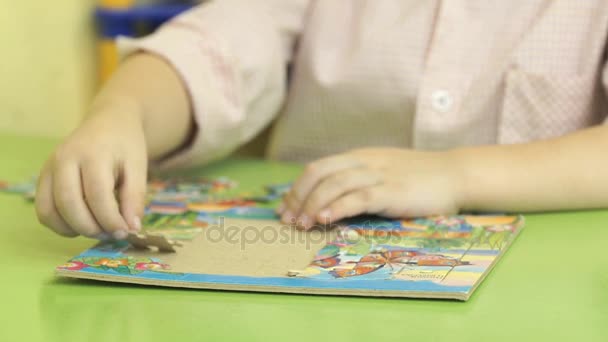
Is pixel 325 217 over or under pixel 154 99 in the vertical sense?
under

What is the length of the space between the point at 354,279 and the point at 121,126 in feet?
0.91

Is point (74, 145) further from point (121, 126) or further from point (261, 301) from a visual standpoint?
point (261, 301)

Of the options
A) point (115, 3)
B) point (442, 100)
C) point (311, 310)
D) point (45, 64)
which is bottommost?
point (311, 310)

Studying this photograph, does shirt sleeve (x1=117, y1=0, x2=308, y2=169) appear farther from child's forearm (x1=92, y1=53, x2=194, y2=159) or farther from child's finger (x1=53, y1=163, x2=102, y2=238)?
child's finger (x1=53, y1=163, x2=102, y2=238)

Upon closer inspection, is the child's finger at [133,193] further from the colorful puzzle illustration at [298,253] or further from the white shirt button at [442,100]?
the white shirt button at [442,100]

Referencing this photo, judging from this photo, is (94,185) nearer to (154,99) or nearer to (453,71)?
(154,99)

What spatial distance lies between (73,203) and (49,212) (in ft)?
0.09

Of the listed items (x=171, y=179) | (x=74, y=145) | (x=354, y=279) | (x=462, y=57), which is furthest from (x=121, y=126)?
(x=462, y=57)

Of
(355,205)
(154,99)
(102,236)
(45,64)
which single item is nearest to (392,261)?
(355,205)

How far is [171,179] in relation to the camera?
2.77 feet

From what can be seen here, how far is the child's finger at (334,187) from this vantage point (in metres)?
0.65

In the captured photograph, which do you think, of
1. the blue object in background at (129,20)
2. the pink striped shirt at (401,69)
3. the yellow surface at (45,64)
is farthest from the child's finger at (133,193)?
the blue object in background at (129,20)

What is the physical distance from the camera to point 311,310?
469mm

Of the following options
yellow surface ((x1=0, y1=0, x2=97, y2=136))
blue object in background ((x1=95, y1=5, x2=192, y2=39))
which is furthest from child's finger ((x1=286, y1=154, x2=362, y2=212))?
blue object in background ((x1=95, y1=5, x2=192, y2=39))
